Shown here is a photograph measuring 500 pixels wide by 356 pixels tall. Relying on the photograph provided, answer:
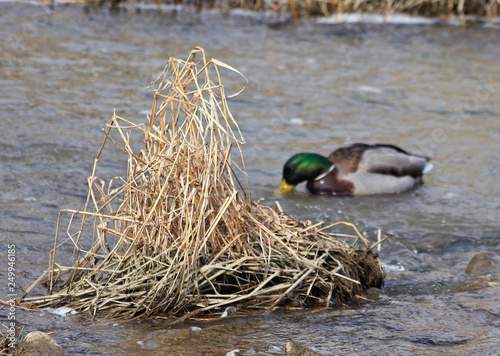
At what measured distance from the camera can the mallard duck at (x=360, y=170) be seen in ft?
23.2

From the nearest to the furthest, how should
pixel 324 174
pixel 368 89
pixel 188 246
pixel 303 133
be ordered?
pixel 188 246
pixel 324 174
pixel 303 133
pixel 368 89

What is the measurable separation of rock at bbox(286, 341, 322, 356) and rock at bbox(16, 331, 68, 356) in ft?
3.28

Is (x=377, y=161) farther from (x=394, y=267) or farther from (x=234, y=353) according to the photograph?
(x=234, y=353)

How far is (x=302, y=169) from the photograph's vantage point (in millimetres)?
6934

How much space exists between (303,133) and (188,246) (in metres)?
5.00

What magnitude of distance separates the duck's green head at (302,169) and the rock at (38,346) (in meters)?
3.96

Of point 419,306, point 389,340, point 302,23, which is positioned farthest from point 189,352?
point 302,23

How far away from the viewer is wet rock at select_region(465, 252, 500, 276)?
4.63 metres

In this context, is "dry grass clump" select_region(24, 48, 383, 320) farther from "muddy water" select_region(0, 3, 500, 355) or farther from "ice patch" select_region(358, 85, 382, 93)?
"ice patch" select_region(358, 85, 382, 93)

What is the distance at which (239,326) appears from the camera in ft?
11.8

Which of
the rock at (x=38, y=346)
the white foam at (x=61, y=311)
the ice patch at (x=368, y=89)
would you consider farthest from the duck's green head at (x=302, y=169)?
the rock at (x=38, y=346)

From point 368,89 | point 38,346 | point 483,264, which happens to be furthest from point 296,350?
point 368,89

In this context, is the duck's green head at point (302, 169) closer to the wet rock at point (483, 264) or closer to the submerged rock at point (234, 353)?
the wet rock at point (483, 264)

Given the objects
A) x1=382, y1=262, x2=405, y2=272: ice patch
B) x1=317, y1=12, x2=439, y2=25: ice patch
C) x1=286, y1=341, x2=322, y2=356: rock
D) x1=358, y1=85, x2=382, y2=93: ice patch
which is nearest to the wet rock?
x1=382, y1=262, x2=405, y2=272: ice patch
